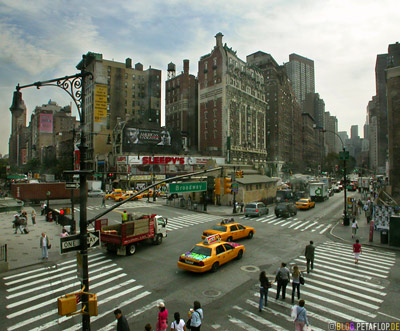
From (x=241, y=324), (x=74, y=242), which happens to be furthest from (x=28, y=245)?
(x=241, y=324)

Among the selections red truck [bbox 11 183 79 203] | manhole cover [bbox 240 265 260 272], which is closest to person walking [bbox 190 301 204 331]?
manhole cover [bbox 240 265 260 272]

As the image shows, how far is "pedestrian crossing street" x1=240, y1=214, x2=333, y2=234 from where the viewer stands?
85.9ft

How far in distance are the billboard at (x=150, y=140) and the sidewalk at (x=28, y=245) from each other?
44.7 metres

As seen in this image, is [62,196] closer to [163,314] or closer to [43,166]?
[163,314]

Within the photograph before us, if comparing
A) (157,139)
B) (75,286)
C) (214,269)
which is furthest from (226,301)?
(157,139)

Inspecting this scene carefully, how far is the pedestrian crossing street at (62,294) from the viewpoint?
934cm

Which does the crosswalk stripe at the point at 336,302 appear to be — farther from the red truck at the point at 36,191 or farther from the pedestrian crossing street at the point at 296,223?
the red truck at the point at 36,191

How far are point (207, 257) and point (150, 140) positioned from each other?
66257 mm

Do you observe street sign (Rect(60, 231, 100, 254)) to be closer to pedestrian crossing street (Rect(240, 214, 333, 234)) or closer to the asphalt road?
the asphalt road

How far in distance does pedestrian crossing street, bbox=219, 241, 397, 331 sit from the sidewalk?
468 inches

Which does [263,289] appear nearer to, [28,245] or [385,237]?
[385,237]

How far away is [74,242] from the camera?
7.71 metres

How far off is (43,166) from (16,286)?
98.7 m

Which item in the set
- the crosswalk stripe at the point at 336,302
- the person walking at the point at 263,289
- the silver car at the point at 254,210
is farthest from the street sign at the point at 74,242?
the silver car at the point at 254,210
